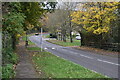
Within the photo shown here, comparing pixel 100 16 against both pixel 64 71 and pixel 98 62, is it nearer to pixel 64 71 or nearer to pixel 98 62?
pixel 98 62

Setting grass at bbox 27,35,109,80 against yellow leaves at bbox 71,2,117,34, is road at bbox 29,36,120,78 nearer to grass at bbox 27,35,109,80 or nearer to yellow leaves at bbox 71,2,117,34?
grass at bbox 27,35,109,80

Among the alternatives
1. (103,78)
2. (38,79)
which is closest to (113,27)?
(103,78)

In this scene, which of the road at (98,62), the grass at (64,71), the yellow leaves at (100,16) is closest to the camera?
the grass at (64,71)

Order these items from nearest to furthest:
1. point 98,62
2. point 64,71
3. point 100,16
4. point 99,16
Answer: point 64,71 → point 98,62 → point 99,16 → point 100,16

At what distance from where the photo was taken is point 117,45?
71.5 feet

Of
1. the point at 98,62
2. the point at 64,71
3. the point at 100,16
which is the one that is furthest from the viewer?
the point at 100,16

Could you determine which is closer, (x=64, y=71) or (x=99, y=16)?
(x=64, y=71)

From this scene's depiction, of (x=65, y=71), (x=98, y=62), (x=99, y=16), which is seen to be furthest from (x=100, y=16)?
(x=65, y=71)

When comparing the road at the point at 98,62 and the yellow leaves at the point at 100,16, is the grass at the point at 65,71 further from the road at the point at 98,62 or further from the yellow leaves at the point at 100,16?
the yellow leaves at the point at 100,16

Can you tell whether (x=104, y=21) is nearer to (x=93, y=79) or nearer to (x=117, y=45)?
(x=117, y=45)

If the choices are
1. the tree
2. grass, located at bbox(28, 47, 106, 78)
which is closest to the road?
grass, located at bbox(28, 47, 106, 78)

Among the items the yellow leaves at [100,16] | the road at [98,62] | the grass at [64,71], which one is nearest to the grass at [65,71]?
the grass at [64,71]

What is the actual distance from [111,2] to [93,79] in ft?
52.9

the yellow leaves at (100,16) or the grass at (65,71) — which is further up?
the yellow leaves at (100,16)
